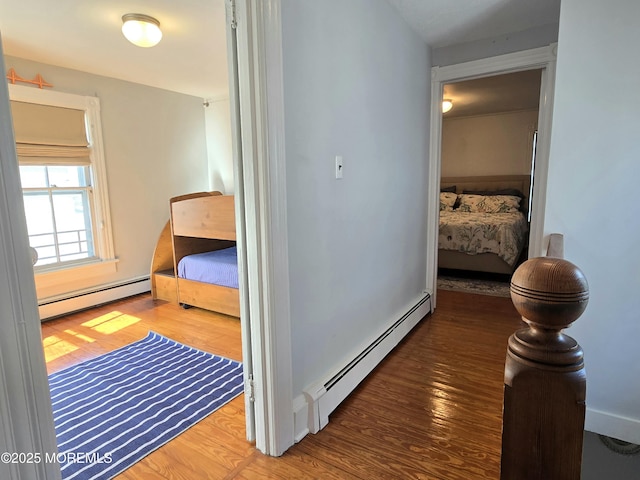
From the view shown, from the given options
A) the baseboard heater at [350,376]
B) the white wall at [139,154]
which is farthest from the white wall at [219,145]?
the baseboard heater at [350,376]

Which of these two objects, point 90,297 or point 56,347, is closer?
point 56,347

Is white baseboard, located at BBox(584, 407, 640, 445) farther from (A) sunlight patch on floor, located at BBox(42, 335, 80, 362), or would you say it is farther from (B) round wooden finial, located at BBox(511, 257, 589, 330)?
(A) sunlight patch on floor, located at BBox(42, 335, 80, 362)

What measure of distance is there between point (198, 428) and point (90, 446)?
1.52 ft

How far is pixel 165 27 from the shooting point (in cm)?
248

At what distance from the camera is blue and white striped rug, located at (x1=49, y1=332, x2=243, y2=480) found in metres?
1.60

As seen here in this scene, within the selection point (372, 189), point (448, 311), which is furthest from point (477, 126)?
point (372, 189)

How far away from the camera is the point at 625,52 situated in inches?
60.4

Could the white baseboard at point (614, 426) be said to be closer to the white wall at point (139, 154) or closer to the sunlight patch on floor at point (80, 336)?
the sunlight patch on floor at point (80, 336)

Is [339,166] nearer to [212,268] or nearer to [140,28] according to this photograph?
[140,28]

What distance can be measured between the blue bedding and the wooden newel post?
282 centimetres

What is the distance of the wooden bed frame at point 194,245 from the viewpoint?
10.3ft

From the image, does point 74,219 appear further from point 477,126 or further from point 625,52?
point 477,126

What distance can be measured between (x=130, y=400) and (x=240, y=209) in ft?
4.35

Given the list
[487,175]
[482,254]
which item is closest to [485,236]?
[482,254]
